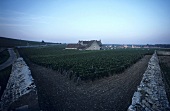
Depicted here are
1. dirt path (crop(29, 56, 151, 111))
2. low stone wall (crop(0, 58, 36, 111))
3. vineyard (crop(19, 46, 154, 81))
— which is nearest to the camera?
low stone wall (crop(0, 58, 36, 111))

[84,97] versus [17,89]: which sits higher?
[17,89]

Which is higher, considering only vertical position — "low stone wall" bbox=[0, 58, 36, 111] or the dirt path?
"low stone wall" bbox=[0, 58, 36, 111]

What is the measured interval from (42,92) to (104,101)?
6.02 meters

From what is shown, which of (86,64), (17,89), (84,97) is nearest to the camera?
(17,89)

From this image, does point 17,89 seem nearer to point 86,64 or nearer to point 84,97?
point 84,97

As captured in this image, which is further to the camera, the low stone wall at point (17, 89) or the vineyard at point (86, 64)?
the vineyard at point (86, 64)

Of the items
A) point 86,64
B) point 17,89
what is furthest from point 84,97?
point 86,64

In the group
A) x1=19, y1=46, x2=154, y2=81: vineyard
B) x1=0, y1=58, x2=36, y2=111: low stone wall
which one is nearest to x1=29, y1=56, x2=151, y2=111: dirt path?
x1=0, y1=58, x2=36, y2=111: low stone wall

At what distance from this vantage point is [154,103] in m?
7.33

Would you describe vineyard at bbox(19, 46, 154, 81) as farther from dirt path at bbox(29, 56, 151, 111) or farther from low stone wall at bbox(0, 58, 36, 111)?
low stone wall at bbox(0, 58, 36, 111)

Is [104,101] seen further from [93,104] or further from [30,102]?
[30,102]

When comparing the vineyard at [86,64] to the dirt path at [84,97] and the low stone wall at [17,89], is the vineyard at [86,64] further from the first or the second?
the low stone wall at [17,89]

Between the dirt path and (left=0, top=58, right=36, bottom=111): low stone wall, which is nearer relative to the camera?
(left=0, top=58, right=36, bottom=111): low stone wall

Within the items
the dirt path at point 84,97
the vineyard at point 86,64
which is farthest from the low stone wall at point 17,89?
the vineyard at point 86,64
